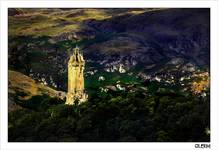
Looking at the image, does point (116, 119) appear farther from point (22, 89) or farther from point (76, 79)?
point (22, 89)

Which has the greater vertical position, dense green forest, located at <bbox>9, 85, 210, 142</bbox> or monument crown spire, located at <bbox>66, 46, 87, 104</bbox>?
monument crown spire, located at <bbox>66, 46, 87, 104</bbox>

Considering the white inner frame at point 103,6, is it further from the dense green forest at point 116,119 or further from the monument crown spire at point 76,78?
the monument crown spire at point 76,78

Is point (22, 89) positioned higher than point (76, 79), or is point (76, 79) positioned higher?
point (76, 79)

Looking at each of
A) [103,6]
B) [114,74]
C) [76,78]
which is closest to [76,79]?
[76,78]

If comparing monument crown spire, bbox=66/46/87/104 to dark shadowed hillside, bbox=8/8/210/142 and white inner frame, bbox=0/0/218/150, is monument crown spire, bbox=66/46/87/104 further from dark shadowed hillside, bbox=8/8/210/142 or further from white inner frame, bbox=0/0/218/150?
white inner frame, bbox=0/0/218/150

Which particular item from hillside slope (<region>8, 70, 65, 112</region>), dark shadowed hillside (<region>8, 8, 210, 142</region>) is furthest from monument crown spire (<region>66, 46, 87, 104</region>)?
hillside slope (<region>8, 70, 65, 112</region>)

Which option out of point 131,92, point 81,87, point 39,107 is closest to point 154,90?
point 131,92

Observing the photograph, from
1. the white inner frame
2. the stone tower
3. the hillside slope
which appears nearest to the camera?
the white inner frame

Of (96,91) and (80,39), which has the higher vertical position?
(80,39)
